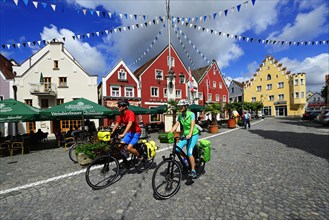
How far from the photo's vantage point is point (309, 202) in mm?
3258

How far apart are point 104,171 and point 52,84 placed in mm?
20576

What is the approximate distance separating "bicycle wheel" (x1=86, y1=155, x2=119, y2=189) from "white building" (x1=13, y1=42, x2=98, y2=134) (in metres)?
18.8

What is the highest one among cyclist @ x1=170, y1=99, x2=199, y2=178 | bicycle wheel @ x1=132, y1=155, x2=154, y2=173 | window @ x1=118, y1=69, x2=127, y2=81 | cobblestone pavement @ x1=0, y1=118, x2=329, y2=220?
window @ x1=118, y1=69, x2=127, y2=81

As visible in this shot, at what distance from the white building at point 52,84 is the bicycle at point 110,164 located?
61.4ft

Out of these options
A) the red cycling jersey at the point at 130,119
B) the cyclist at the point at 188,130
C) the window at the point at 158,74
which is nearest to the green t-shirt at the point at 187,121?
the cyclist at the point at 188,130

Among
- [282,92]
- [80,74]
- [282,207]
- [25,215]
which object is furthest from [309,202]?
[282,92]

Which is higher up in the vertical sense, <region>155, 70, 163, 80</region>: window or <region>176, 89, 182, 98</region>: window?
<region>155, 70, 163, 80</region>: window

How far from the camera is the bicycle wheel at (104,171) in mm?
4159

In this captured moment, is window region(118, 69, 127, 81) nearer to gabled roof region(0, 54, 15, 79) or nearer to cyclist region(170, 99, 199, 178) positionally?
gabled roof region(0, 54, 15, 79)

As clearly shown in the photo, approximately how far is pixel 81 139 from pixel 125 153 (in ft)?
15.0

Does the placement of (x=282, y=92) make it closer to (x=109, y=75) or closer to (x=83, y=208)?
(x=109, y=75)

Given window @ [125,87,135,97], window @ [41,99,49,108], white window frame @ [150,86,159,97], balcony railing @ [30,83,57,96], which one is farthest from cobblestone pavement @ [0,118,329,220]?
white window frame @ [150,86,159,97]

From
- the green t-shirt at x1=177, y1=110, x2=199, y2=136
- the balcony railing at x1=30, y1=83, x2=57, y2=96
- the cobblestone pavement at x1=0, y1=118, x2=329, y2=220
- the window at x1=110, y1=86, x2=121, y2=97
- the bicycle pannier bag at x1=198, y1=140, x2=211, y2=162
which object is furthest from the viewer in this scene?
the window at x1=110, y1=86, x2=121, y2=97

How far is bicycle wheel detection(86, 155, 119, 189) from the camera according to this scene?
4159mm
